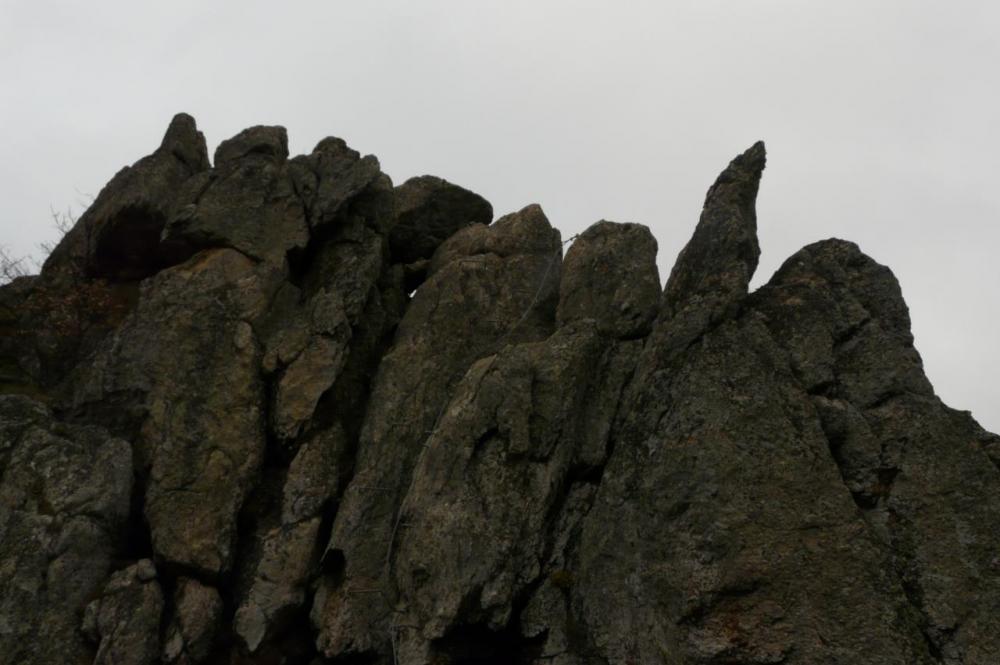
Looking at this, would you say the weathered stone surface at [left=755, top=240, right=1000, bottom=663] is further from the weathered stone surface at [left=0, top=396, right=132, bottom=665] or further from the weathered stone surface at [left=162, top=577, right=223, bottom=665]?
the weathered stone surface at [left=0, top=396, right=132, bottom=665]

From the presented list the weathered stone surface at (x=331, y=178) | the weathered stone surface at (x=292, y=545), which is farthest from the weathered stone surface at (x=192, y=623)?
the weathered stone surface at (x=331, y=178)

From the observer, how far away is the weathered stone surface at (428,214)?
32.2m

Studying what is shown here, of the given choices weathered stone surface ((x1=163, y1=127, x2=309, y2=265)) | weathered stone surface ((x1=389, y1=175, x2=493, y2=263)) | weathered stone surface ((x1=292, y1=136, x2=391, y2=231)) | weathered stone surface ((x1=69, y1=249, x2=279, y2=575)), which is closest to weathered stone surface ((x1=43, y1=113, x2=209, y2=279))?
weathered stone surface ((x1=163, y1=127, x2=309, y2=265))

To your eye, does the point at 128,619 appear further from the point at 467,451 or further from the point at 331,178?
the point at 331,178

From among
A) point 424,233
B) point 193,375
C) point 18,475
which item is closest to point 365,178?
point 424,233

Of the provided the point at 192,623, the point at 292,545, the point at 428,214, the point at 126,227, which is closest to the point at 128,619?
the point at 192,623

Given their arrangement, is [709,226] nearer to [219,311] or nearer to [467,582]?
[467,582]

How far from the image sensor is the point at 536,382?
2269 centimetres

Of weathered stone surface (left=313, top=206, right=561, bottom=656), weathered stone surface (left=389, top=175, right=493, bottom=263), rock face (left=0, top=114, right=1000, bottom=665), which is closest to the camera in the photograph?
rock face (left=0, top=114, right=1000, bottom=665)

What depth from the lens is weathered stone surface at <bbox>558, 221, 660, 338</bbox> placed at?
24516mm

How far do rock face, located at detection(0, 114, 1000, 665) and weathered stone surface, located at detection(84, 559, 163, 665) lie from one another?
59 millimetres

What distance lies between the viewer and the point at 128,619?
20844 millimetres

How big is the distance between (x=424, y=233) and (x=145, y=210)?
977 centimetres

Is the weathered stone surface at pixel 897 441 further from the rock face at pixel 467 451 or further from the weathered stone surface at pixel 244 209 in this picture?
the weathered stone surface at pixel 244 209
